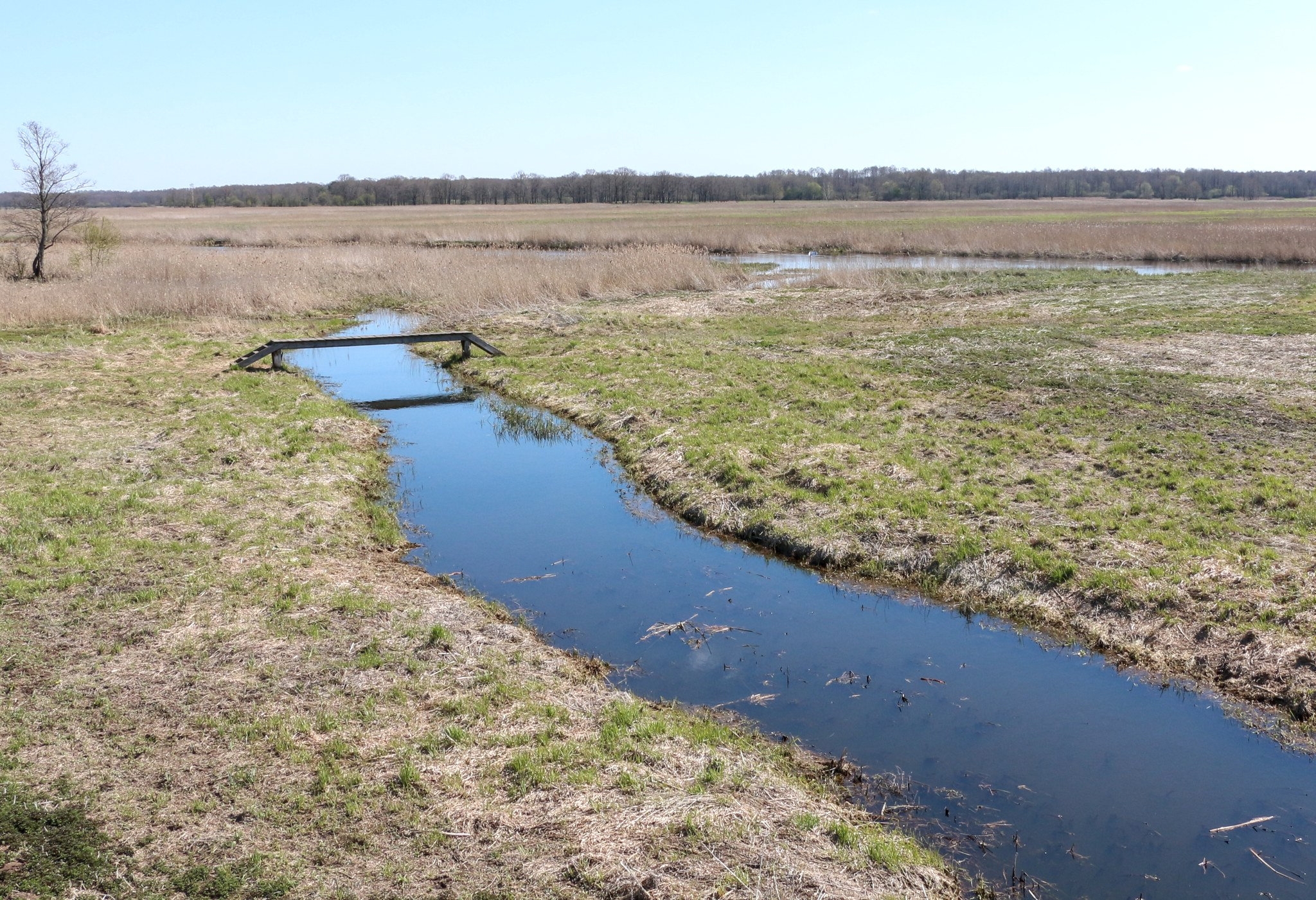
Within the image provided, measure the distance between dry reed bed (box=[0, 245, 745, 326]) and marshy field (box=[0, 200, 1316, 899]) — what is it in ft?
3.08

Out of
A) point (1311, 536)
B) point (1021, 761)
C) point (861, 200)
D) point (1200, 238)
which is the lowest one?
point (1021, 761)

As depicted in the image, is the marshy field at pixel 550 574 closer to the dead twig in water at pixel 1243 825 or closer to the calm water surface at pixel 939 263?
the dead twig in water at pixel 1243 825

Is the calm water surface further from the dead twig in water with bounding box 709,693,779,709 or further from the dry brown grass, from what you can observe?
the dead twig in water with bounding box 709,693,779,709

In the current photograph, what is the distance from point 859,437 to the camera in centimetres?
1260

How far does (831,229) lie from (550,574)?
49.9 m

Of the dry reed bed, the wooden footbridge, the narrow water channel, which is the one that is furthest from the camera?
the dry reed bed

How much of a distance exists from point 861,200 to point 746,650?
118499 mm

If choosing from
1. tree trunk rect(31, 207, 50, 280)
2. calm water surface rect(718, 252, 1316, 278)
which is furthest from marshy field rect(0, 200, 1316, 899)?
calm water surface rect(718, 252, 1316, 278)

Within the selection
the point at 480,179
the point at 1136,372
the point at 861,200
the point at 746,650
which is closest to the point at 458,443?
the point at 746,650

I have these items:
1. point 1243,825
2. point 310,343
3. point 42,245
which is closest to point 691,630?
point 1243,825

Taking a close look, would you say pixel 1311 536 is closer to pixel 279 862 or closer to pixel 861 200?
pixel 279 862

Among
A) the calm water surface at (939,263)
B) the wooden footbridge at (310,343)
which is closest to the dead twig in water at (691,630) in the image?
the wooden footbridge at (310,343)

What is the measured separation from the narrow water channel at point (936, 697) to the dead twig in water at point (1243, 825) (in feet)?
0.11

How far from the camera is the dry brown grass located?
41.8 metres
